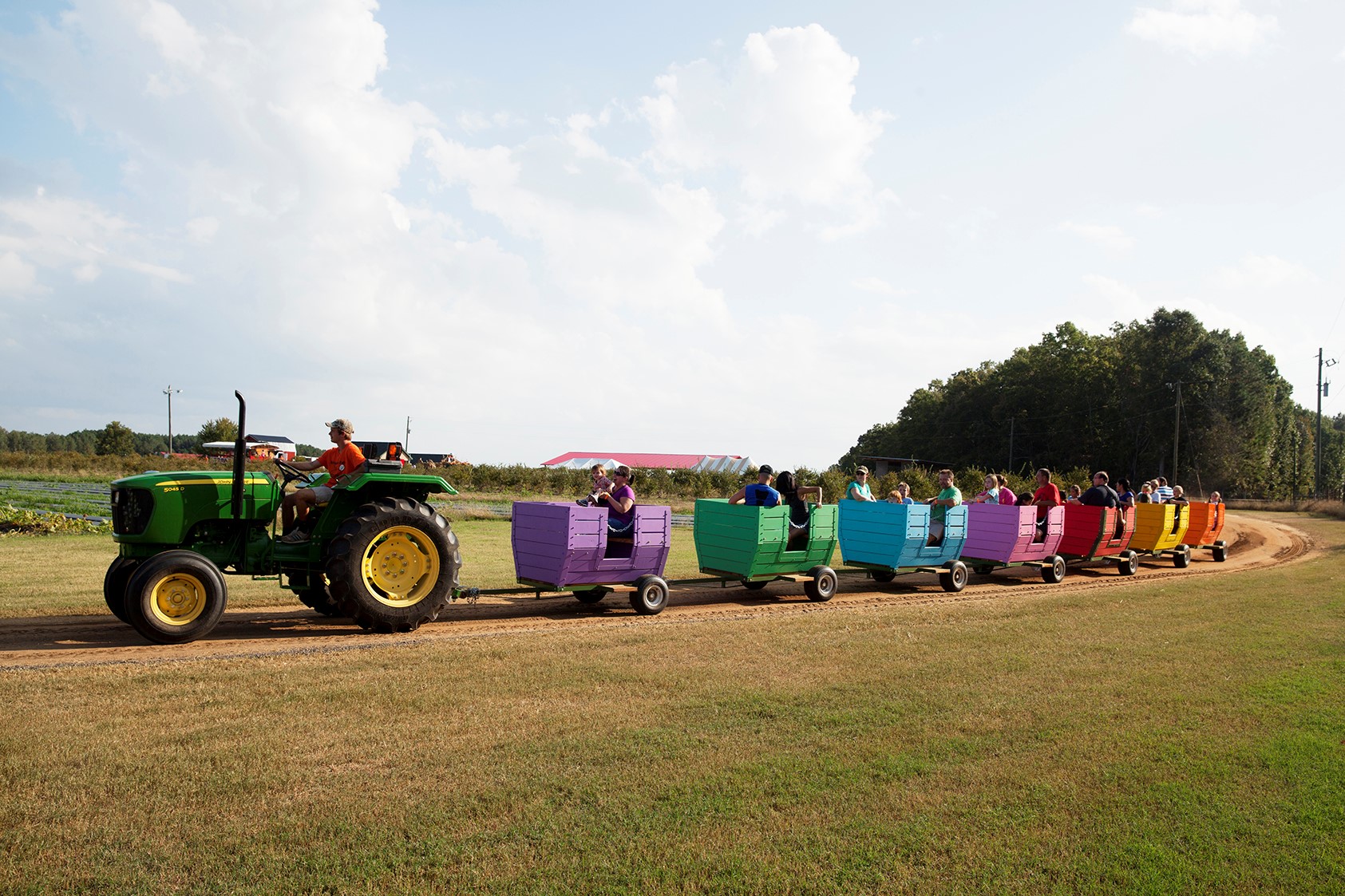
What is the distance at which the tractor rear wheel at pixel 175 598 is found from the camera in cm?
740

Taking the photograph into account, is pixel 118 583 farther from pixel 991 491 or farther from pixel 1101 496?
pixel 1101 496

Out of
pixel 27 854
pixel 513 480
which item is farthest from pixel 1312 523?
pixel 27 854

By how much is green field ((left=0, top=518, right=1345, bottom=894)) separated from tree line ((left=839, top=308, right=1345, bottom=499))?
4986 centimetres

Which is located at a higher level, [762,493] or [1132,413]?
[1132,413]

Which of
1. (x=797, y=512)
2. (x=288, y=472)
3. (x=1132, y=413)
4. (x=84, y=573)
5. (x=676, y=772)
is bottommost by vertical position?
(x=84, y=573)

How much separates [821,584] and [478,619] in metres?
4.80

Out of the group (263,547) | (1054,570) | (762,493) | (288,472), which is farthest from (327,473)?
(1054,570)

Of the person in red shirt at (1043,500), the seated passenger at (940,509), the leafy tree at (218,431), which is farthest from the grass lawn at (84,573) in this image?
the leafy tree at (218,431)

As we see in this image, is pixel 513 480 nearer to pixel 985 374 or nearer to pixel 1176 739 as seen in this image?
pixel 1176 739

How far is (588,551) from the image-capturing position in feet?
32.8

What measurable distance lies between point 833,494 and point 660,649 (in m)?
27.2

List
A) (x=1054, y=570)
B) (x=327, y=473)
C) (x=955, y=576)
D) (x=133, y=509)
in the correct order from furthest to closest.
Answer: (x=1054, y=570)
(x=955, y=576)
(x=327, y=473)
(x=133, y=509)

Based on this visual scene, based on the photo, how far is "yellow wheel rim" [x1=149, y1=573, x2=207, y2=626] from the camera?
760 centimetres

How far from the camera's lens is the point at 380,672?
265 inches
